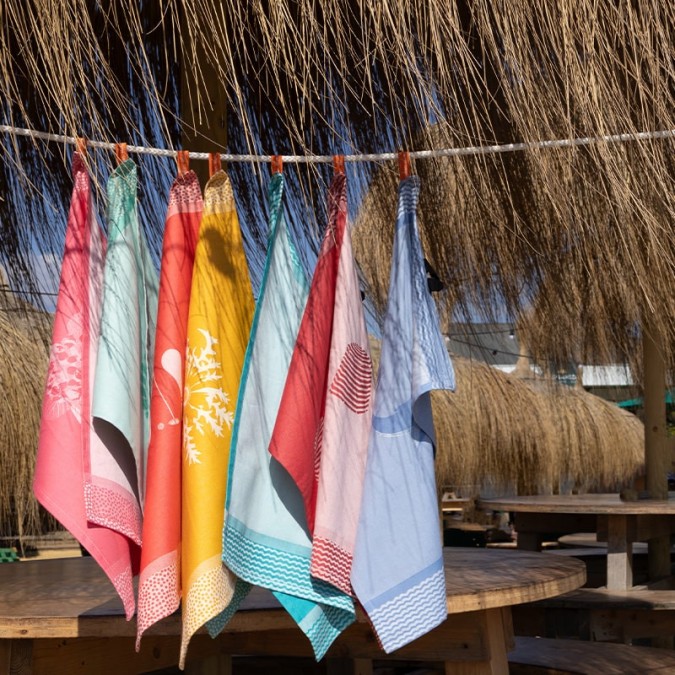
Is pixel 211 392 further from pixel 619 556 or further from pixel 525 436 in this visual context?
pixel 525 436

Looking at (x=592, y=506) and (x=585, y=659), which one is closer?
(x=585, y=659)

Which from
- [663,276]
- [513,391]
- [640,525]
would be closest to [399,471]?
[663,276]

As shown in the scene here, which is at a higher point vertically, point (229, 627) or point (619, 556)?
point (229, 627)

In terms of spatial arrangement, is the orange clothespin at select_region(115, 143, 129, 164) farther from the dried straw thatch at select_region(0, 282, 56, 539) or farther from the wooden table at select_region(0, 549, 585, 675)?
the dried straw thatch at select_region(0, 282, 56, 539)

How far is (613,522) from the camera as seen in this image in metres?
3.82

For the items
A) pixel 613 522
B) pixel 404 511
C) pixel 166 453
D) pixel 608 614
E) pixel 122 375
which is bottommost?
pixel 608 614

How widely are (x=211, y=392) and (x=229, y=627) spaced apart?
45 centimetres

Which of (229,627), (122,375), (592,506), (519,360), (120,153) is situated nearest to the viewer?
(122,375)

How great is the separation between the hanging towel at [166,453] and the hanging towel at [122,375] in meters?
0.03

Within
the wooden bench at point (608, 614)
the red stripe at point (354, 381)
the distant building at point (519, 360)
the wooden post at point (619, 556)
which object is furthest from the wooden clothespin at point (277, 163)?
the wooden post at point (619, 556)

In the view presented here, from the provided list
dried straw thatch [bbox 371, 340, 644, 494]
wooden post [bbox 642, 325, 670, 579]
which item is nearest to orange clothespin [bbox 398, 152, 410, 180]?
wooden post [bbox 642, 325, 670, 579]

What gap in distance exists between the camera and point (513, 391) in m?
8.35

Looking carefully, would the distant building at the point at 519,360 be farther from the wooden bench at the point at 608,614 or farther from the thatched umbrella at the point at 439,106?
the wooden bench at the point at 608,614

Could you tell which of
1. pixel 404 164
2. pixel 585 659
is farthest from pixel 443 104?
pixel 585 659
